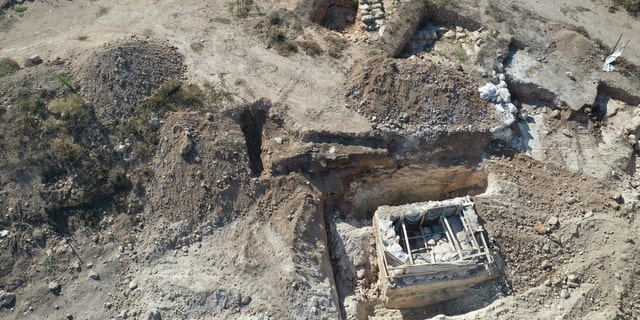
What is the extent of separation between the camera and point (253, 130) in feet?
65.8

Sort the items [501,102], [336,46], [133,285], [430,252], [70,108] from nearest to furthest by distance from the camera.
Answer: [133,285]
[430,252]
[70,108]
[501,102]
[336,46]

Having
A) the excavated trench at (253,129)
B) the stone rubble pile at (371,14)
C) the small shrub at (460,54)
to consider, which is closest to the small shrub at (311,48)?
the stone rubble pile at (371,14)

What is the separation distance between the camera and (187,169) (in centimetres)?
1825

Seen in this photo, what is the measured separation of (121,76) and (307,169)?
956 centimetres

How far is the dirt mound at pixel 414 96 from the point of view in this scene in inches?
782

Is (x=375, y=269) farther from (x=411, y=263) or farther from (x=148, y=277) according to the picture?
(x=148, y=277)

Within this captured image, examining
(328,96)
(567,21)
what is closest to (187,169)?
(328,96)

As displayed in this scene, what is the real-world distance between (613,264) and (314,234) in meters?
12.2

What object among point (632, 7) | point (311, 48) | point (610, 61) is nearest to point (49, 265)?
point (311, 48)

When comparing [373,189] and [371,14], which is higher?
[371,14]

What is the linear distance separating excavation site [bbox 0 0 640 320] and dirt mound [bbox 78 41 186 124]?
0.09 metres

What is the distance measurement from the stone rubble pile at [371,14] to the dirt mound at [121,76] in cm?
1023

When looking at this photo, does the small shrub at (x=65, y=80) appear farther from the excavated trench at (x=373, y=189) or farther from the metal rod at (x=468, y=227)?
the metal rod at (x=468, y=227)

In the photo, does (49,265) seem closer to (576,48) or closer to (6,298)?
(6,298)
